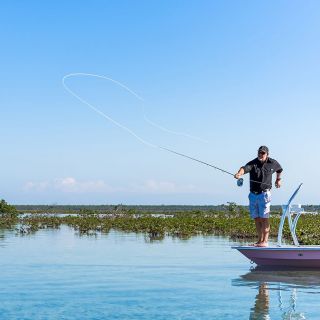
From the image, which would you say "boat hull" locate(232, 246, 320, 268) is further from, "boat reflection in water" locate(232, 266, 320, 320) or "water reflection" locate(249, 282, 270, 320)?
"water reflection" locate(249, 282, 270, 320)

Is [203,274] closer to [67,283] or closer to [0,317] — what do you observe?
[67,283]

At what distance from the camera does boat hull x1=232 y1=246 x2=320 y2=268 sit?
11.2 m

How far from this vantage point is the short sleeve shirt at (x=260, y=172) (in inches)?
452

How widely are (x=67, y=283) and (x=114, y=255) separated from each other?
461 cm

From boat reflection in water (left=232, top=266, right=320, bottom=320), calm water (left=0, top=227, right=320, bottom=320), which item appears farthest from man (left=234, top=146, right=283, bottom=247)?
calm water (left=0, top=227, right=320, bottom=320)

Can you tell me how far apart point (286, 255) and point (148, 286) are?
3.13 meters

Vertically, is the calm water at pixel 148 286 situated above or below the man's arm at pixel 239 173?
below

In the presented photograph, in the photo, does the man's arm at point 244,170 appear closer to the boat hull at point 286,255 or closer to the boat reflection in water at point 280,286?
the boat hull at point 286,255

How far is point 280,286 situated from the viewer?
31.5ft

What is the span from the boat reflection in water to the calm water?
1 cm

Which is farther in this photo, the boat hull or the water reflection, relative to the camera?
the boat hull

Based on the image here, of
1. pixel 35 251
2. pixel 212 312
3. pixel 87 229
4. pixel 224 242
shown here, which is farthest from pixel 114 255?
pixel 87 229

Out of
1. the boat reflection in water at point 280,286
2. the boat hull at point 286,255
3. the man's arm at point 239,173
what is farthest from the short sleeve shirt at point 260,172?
the boat reflection in water at point 280,286

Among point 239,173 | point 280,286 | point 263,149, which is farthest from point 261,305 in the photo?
point 263,149
